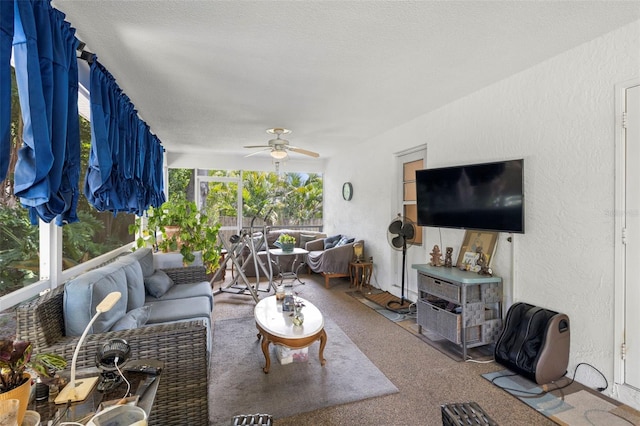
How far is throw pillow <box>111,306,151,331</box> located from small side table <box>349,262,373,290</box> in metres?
3.34

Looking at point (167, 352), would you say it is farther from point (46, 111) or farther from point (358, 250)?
point (358, 250)

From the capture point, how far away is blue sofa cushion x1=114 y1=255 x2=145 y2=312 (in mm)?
2455

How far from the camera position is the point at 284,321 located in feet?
8.45

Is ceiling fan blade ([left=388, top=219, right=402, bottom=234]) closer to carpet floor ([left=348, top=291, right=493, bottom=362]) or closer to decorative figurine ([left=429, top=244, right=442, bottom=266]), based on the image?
decorative figurine ([left=429, top=244, right=442, bottom=266])

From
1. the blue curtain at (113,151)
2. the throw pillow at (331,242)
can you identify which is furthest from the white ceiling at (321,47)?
the throw pillow at (331,242)

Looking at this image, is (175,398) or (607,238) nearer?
(175,398)

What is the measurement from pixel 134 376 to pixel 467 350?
2.71m

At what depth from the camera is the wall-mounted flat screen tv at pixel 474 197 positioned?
8.31 feet

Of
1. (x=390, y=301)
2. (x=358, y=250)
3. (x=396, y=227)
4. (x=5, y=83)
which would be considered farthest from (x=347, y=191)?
(x=5, y=83)

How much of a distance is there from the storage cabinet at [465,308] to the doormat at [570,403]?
1.36 feet

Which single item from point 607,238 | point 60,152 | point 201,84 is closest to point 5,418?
point 60,152

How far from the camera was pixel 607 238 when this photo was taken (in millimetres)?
2121

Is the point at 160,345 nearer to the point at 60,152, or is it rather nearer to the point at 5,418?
the point at 5,418

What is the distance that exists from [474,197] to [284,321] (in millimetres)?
2070
